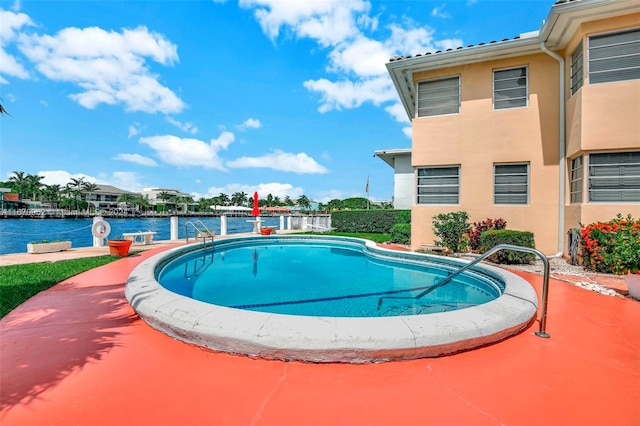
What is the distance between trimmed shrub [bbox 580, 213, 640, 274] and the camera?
6.83 metres

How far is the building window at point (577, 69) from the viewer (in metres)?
8.46

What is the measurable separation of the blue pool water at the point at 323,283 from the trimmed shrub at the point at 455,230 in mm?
1855

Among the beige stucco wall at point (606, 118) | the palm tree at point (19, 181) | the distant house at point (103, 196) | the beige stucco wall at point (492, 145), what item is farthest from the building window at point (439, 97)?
the palm tree at point (19, 181)

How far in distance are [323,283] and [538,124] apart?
9.25 m

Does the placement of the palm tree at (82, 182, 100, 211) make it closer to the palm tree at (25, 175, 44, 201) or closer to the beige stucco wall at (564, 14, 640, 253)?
the palm tree at (25, 175, 44, 201)

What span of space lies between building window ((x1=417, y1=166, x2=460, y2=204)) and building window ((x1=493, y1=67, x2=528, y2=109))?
275cm

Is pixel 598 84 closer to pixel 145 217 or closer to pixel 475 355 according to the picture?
pixel 475 355

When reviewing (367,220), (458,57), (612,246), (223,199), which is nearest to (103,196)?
(223,199)

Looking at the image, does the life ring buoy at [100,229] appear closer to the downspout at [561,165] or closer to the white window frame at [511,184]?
the white window frame at [511,184]

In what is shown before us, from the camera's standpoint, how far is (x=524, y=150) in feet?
32.8

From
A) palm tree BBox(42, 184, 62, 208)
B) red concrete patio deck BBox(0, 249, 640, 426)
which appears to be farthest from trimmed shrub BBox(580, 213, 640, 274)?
palm tree BBox(42, 184, 62, 208)

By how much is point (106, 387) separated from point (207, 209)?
350 ft

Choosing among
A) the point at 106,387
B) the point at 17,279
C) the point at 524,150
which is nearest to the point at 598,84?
the point at 524,150

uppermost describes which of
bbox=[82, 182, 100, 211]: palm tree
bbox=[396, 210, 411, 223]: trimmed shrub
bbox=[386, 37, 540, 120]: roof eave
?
bbox=[82, 182, 100, 211]: palm tree
